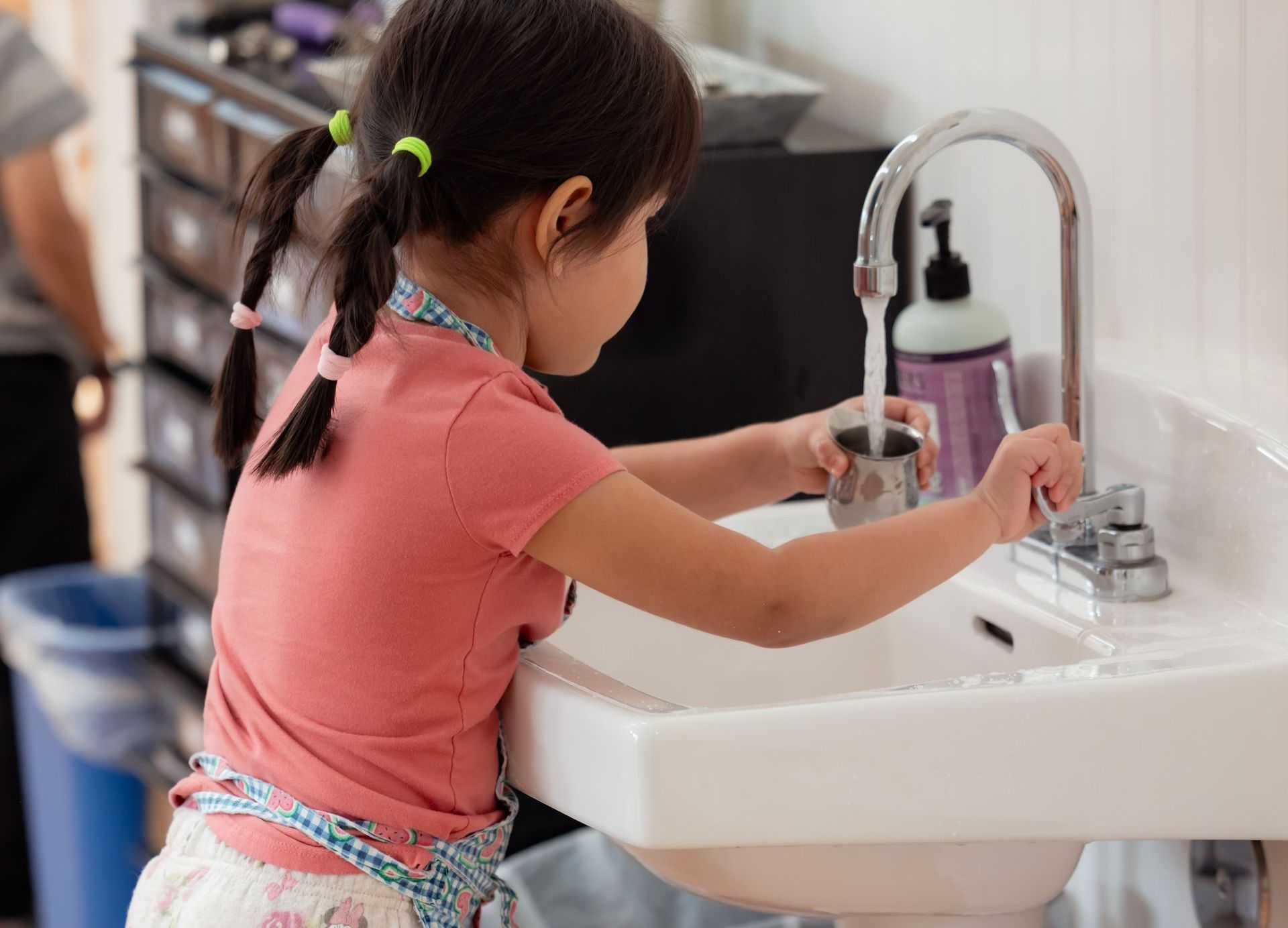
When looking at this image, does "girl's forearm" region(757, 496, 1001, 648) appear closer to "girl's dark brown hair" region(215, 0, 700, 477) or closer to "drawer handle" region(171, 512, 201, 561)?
"girl's dark brown hair" region(215, 0, 700, 477)

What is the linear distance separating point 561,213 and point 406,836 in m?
0.35

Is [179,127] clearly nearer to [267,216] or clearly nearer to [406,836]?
[267,216]

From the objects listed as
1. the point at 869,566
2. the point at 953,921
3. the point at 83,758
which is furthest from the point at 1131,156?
the point at 83,758

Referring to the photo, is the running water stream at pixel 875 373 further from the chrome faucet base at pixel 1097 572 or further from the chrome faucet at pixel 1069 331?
the chrome faucet base at pixel 1097 572

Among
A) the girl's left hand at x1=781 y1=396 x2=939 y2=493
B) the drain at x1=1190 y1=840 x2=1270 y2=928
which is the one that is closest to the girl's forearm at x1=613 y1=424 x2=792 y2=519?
the girl's left hand at x1=781 y1=396 x2=939 y2=493

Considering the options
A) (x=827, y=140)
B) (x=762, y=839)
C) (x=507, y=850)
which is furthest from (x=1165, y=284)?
(x=507, y=850)

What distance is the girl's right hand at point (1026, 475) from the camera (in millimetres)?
863

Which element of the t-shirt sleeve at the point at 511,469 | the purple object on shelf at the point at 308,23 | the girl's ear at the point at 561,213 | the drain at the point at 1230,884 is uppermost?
the purple object on shelf at the point at 308,23

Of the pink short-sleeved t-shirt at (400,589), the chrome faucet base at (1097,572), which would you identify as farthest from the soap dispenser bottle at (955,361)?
the pink short-sleeved t-shirt at (400,589)

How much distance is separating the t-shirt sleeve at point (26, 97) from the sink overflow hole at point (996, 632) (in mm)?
1557

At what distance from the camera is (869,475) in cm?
95

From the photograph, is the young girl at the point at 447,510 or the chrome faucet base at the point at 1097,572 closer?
the young girl at the point at 447,510

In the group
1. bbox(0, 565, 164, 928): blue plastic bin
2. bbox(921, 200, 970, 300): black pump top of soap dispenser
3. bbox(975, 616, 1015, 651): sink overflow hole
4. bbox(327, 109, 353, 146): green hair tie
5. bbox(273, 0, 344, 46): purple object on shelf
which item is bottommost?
bbox(0, 565, 164, 928): blue plastic bin

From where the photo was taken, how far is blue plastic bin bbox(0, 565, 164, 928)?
1.85 metres
